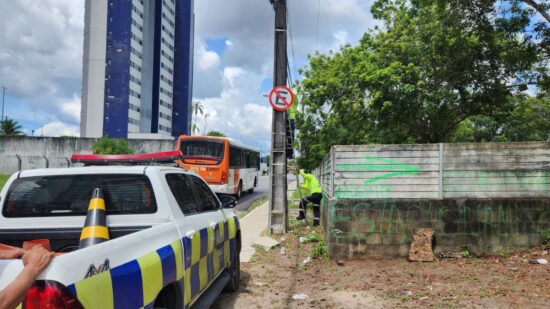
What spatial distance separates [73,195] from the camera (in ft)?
13.3

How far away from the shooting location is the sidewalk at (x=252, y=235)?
8.87 m

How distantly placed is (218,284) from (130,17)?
8401cm

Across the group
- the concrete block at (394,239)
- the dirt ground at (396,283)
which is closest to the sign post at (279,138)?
the dirt ground at (396,283)

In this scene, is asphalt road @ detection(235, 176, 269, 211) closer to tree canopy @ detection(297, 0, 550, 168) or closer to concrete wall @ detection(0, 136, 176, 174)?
tree canopy @ detection(297, 0, 550, 168)

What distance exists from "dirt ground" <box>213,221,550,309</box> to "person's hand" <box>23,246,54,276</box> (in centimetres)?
374

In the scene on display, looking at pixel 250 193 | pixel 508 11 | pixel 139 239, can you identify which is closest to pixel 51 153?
pixel 250 193

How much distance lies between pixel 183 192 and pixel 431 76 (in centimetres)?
1314

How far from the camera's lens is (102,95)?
8056cm

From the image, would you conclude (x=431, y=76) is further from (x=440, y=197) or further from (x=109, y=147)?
(x=109, y=147)

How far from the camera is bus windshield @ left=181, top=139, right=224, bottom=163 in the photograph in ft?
63.7

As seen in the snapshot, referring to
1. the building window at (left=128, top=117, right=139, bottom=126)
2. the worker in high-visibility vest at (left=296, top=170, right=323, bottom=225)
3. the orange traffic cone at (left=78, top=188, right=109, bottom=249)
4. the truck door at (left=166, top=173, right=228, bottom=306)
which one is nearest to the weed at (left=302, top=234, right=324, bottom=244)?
the worker in high-visibility vest at (left=296, top=170, right=323, bottom=225)

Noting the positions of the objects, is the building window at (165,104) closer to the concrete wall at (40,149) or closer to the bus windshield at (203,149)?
the concrete wall at (40,149)

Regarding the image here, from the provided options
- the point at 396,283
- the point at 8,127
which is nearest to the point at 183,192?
the point at 396,283

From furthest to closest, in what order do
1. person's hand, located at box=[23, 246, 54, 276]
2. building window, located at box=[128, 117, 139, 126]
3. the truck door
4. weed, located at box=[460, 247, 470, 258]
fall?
building window, located at box=[128, 117, 139, 126], weed, located at box=[460, 247, 470, 258], the truck door, person's hand, located at box=[23, 246, 54, 276]
